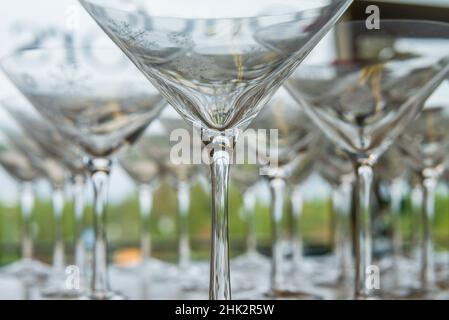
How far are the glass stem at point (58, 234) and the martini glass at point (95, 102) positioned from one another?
17.9 inches

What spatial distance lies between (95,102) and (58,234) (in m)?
0.62

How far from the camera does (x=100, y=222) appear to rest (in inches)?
30.8

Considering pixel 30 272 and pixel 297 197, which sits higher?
pixel 297 197

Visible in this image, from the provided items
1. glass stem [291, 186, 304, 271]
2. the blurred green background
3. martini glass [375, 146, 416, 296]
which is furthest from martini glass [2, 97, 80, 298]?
the blurred green background

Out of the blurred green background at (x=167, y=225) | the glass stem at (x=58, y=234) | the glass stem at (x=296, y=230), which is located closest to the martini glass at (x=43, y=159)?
the glass stem at (x=58, y=234)

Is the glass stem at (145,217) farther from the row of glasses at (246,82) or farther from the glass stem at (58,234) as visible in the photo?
the row of glasses at (246,82)

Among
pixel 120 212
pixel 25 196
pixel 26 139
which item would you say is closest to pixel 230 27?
pixel 26 139

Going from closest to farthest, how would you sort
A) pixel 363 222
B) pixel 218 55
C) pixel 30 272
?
pixel 218 55, pixel 363 222, pixel 30 272

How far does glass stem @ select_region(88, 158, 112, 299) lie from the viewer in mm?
763

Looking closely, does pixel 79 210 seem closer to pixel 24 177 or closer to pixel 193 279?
pixel 193 279

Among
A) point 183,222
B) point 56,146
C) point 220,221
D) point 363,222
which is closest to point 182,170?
point 183,222

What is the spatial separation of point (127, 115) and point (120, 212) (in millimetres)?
2148

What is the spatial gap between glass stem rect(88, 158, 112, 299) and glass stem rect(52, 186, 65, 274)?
44cm

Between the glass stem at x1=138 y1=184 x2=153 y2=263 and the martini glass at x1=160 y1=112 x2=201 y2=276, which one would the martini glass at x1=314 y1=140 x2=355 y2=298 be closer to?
the martini glass at x1=160 y1=112 x2=201 y2=276
